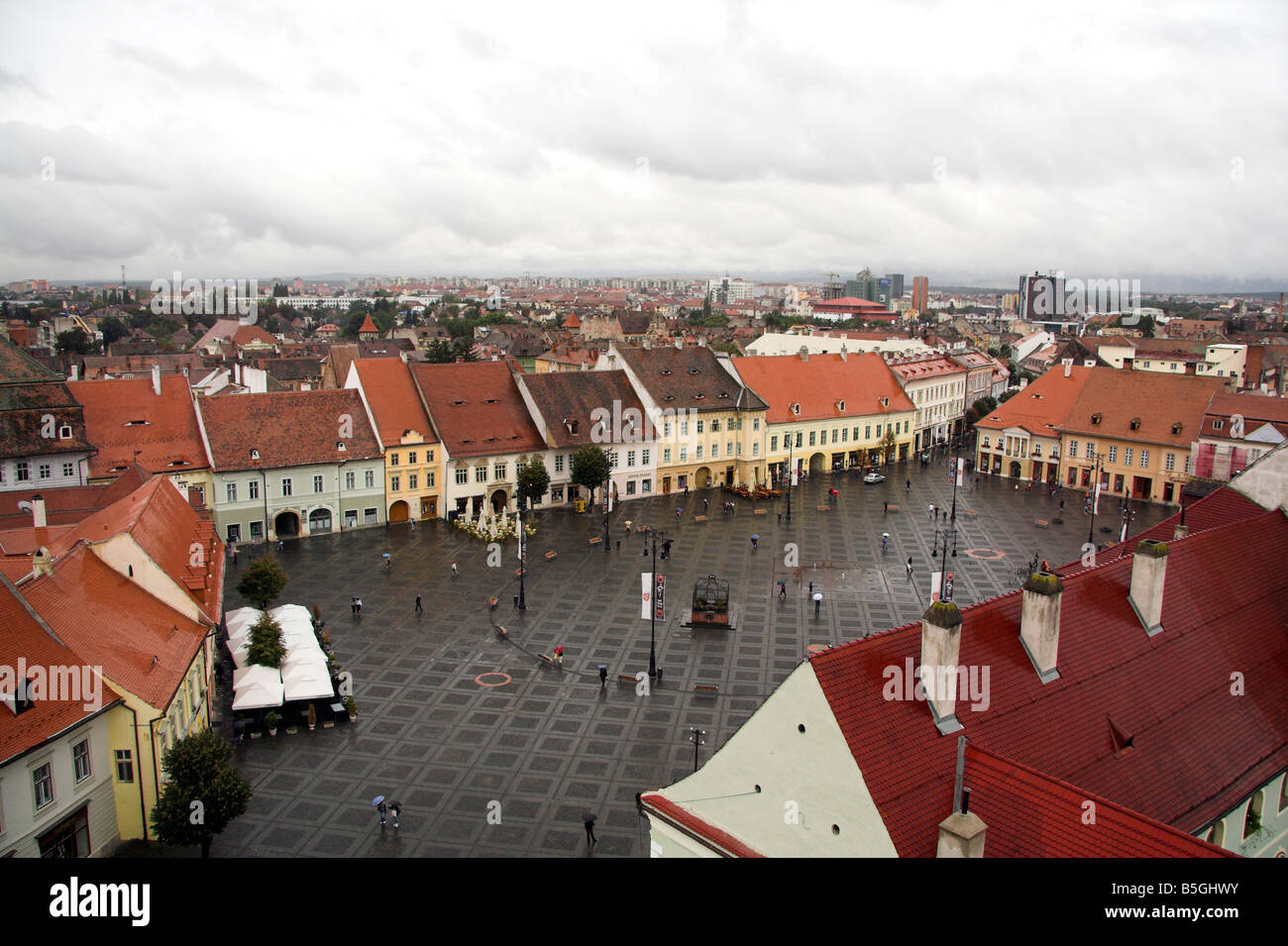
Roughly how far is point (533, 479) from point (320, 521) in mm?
11815

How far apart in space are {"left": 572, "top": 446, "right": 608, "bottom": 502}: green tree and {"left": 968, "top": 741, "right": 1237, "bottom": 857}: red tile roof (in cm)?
4226

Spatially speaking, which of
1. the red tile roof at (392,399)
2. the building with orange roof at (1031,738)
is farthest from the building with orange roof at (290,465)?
the building with orange roof at (1031,738)

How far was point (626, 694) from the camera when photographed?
31.7 metres

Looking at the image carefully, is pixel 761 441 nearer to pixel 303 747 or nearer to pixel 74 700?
pixel 303 747

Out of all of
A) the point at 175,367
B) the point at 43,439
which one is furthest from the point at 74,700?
the point at 175,367

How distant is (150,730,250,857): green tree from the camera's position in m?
21.6

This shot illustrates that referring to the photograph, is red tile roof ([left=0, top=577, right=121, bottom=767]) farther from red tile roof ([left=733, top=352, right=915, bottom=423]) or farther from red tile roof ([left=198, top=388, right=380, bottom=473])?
red tile roof ([left=733, top=352, right=915, bottom=423])

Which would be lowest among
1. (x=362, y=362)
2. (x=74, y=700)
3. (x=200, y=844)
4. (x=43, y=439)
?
(x=200, y=844)

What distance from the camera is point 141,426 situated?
50.5 metres

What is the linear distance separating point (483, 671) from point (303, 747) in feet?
22.9

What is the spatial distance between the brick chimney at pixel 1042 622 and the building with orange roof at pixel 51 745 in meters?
20.3

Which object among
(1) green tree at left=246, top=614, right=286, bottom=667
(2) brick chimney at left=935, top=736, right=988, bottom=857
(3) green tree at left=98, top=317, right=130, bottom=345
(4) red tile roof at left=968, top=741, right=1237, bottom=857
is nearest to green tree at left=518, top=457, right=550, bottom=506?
(1) green tree at left=246, top=614, right=286, bottom=667

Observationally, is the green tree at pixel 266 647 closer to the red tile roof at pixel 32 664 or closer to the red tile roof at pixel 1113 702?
the red tile roof at pixel 32 664

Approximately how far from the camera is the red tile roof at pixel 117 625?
23.9 m
